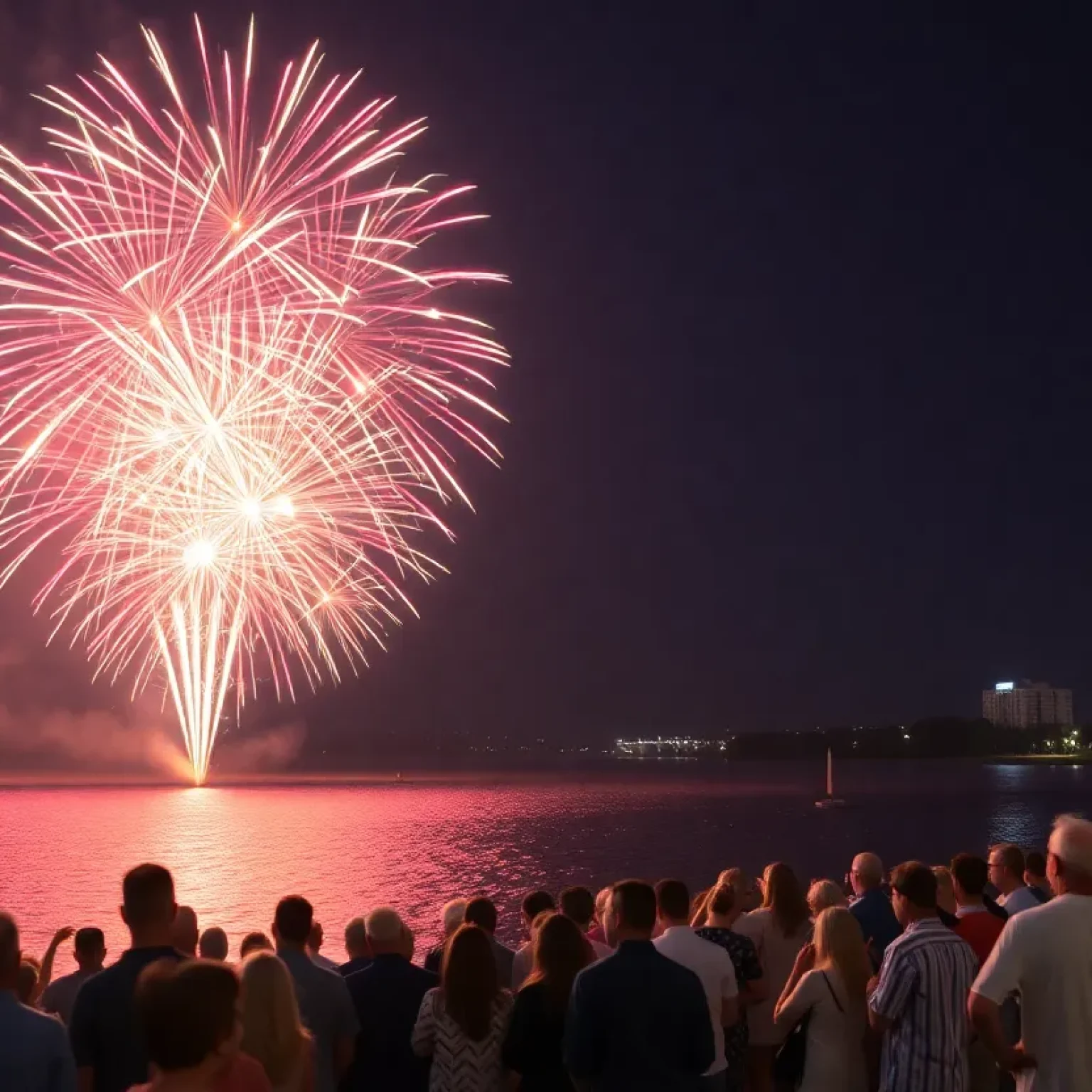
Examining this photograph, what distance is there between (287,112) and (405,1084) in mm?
28575

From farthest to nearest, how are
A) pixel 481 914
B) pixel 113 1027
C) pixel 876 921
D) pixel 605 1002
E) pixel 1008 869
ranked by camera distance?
pixel 1008 869 → pixel 876 921 → pixel 481 914 → pixel 605 1002 → pixel 113 1027

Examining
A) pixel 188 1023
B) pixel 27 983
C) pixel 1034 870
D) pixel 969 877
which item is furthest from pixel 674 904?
pixel 1034 870

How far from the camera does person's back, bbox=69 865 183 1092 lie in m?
6.05

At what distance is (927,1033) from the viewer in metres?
7.32

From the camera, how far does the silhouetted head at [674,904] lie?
779 cm

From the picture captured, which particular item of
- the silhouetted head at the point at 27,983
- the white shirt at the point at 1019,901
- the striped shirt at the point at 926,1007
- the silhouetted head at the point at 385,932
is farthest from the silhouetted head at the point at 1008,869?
the silhouetted head at the point at 27,983

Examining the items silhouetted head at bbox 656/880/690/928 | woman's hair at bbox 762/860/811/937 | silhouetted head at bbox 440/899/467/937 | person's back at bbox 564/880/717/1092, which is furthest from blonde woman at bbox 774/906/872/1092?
silhouetted head at bbox 440/899/467/937

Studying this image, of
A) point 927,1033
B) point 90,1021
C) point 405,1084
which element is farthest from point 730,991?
point 90,1021

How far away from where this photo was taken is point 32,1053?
16.6 feet

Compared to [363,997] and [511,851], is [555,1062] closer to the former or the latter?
[363,997]

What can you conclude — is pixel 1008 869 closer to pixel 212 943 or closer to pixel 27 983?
pixel 212 943

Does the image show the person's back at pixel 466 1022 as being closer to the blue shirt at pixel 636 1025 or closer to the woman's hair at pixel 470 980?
the woman's hair at pixel 470 980

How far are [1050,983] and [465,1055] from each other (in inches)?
115

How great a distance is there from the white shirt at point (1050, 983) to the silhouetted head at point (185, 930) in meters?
4.23
